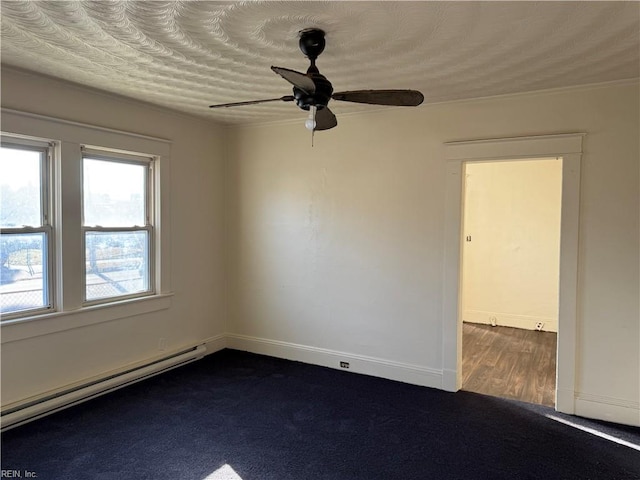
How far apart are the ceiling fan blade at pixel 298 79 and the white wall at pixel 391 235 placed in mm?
1899

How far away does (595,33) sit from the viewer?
7.77ft

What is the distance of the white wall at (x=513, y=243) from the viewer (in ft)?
19.7

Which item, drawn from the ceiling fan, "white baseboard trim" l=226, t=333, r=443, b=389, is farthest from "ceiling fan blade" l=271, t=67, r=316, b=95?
"white baseboard trim" l=226, t=333, r=443, b=389

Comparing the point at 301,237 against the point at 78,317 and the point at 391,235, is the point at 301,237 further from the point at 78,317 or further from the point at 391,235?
the point at 78,317

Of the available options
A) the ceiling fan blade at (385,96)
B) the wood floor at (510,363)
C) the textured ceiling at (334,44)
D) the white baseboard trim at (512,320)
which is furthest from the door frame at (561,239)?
the white baseboard trim at (512,320)

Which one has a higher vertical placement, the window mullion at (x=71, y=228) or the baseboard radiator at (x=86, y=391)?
the window mullion at (x=71, y=228)

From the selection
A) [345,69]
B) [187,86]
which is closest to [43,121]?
[187,86]

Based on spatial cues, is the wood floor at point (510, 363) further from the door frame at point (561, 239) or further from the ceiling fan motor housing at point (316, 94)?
the ceiling fan motor housing at point (316, 94)

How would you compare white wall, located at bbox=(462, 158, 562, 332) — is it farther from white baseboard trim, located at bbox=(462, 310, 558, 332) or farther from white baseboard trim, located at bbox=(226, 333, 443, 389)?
white baseboard trim, located at bbox=(226, 333, 443, 389)

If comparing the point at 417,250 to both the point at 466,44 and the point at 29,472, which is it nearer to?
the point at 466,44

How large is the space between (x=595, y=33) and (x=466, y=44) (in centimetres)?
68

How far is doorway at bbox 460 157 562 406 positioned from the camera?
5965mm

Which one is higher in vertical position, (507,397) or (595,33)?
(595,33)

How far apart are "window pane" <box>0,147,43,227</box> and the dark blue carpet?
1.51m
